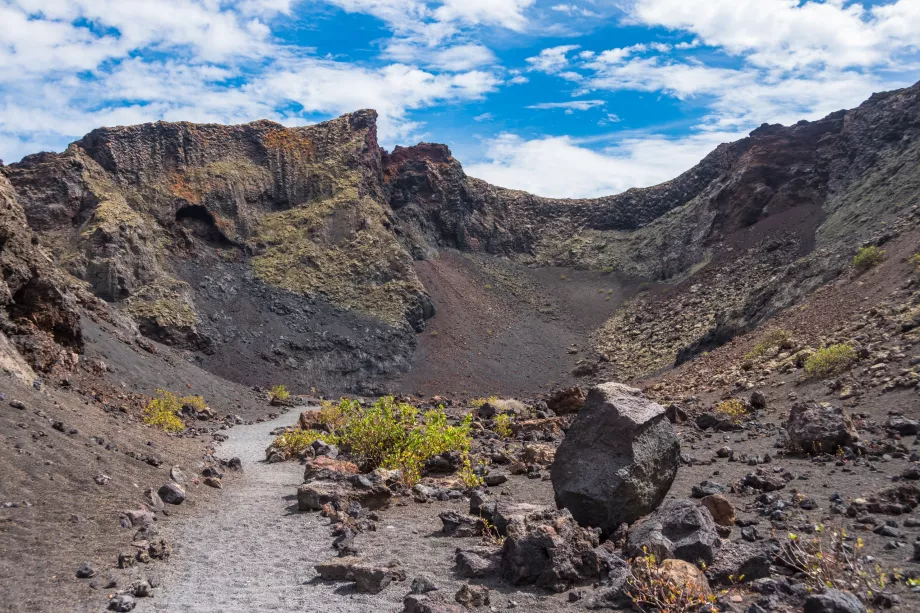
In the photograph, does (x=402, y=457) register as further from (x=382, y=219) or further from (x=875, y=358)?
(x=382, y=219)

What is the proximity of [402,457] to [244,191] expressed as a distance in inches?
1721

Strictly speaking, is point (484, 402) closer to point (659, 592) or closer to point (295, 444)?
point (295, 444)

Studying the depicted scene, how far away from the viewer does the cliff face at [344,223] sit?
36.8 metres

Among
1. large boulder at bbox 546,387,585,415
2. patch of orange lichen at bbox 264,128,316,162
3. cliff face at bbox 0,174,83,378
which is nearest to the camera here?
cliff face at bbox 0,174,83,378

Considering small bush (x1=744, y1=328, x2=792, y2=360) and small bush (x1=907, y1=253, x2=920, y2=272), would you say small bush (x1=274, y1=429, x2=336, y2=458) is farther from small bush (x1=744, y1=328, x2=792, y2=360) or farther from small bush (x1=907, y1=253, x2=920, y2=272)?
small bush (x1=907, y1=253, x2=920, y2=272)

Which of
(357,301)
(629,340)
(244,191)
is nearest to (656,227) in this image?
(629,340)

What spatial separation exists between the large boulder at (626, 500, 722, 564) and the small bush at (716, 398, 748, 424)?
8748mm

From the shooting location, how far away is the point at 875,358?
13664mm

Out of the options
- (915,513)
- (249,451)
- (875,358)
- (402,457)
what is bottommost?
(249,451)

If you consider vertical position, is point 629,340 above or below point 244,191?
below

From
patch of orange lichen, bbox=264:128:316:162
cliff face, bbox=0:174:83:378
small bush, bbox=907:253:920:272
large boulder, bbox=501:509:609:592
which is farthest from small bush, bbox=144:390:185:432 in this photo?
patch of orange lichen, bbox=264:128:316:162

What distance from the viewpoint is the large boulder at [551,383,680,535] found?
6.38 meters

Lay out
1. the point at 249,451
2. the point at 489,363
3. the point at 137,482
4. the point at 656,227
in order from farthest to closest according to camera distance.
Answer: the point at 656,227, the point at 489,363, the point at 249,451, the point at 137,482

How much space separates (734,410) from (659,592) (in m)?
10.9
